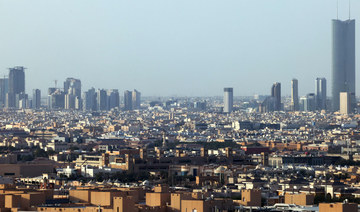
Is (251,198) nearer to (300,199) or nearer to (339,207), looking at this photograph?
(300,199)

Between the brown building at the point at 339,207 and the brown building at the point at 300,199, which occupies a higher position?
the brown building at the point at 339,207

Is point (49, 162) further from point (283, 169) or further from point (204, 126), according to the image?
point (204, 126)

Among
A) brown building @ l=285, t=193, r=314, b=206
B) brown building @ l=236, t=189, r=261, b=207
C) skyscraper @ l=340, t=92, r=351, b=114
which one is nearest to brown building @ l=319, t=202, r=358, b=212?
brown building @ l=236, t=189, r=261, b=207

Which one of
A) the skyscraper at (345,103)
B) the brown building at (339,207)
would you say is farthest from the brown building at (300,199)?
the skyscraper at (345,103)

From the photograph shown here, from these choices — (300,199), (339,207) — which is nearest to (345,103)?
(300,199)

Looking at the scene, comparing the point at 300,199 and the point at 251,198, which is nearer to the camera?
the point at 251,198

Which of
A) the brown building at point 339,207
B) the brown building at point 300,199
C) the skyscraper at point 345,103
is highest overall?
the skyscraper at point 345,103

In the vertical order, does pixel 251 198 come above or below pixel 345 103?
below

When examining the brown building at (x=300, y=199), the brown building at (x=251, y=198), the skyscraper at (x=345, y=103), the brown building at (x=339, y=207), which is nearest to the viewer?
the brown building at (x=339, y=207)

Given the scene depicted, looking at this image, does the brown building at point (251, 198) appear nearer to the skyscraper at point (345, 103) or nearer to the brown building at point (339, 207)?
the brown building at point (339, 207)

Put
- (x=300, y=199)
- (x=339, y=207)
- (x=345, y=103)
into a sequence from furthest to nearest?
(x=345, y=103) < (x=300, y=199) < (x=339, y=207)

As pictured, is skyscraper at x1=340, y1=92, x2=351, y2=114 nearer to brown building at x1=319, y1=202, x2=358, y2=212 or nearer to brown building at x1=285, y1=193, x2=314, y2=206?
brown building at x1=285, y1=193, x2=314, y2=206

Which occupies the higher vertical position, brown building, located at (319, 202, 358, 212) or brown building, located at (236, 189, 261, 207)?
brown building, located at (319, 202, 358, 212)
